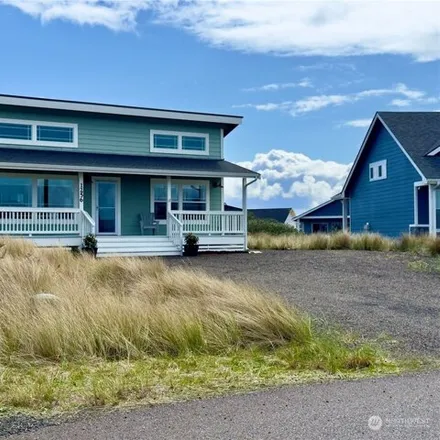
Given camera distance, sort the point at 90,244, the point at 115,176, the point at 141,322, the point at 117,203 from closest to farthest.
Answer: the point at 141,322 → the point at 90,244 → the point at 115,176 → the point at 117,203

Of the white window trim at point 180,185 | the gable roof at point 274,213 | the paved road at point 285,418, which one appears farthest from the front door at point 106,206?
the gable roof at point 274,213

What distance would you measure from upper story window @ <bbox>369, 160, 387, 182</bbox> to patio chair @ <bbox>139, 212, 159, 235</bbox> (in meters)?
13.7

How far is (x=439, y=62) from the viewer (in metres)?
21.1

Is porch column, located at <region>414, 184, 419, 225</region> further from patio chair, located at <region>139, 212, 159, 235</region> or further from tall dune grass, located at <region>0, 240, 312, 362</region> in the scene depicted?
tall dune grass, located at <region>0, 240, 312, 362</region>

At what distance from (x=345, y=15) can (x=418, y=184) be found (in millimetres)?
14164

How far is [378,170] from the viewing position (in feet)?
92.9

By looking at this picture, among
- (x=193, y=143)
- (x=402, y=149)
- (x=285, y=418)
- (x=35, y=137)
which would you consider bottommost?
(x=285, y=418)

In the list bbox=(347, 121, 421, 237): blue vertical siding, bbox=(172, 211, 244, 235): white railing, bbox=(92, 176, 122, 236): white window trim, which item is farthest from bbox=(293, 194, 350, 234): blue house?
bbox=(92, 176, 122, 236): white window trim

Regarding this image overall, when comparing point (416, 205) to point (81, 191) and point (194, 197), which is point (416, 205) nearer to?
point (194, 197)

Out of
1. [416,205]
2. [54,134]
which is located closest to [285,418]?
[54,134]

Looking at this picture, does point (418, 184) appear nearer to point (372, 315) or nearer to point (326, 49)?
point (326, 49)

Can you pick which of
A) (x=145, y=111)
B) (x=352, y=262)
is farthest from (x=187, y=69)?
(x=352, y=262)

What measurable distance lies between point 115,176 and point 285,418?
16.8 m

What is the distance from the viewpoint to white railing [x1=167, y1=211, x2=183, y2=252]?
17891 millimetres
